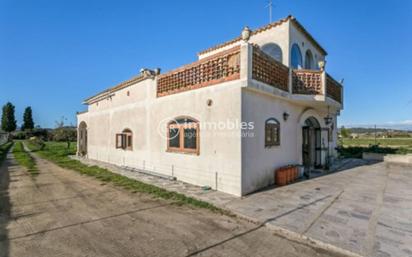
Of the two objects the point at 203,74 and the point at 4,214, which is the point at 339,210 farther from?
the point at 4,214

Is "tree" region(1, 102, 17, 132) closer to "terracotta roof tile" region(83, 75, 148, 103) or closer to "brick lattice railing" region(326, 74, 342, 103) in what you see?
"terracotta roof tile" region(83, 75, 148, 103)

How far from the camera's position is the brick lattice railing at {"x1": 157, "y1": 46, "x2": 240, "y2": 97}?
656cm

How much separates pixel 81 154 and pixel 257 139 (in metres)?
16.5

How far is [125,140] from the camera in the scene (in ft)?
39.0

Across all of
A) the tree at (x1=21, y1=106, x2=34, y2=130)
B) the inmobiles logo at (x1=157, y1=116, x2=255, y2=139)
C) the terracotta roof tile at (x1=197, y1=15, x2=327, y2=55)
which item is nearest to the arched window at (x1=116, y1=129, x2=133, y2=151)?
the inmobiles logo at (x1=157, y1=116, x2=255, y2=139)

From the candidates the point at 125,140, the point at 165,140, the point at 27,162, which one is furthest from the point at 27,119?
the point at 165,140

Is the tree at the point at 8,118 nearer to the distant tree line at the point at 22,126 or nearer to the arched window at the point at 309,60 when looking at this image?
the distant tree line at the point at 22,126

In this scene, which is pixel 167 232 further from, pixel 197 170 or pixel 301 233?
pixel 197 170

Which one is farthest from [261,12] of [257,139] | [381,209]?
[381,209]

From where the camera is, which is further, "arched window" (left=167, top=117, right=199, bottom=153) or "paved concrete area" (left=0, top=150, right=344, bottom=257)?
"arched window" (left=167, top=117, right=199, bottom=153)

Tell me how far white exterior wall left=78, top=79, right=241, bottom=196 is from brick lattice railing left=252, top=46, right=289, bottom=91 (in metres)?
1.01

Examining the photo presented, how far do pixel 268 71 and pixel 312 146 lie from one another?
5914mm

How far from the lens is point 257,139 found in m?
6.79

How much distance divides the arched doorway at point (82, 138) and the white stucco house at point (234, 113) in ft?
21.5
